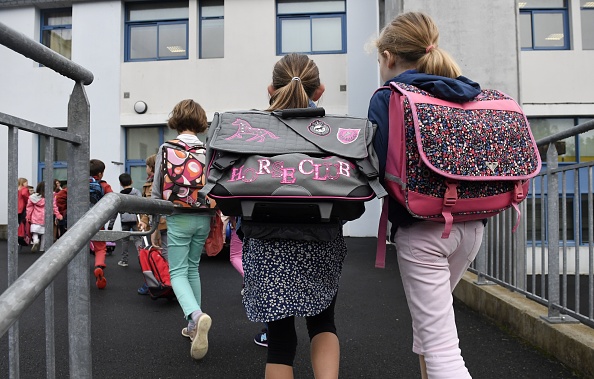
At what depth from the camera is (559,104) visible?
34.9 feet

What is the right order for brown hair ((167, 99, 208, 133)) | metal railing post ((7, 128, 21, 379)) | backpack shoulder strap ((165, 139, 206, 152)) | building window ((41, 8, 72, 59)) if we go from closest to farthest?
metal railing post ((7, 128, 21, 379)) → backpack shoulder strap ((165, 139, 206, 152)) → brown hair ((167, 99, 208, 133)) → building window ((41, 8, 72, 59))

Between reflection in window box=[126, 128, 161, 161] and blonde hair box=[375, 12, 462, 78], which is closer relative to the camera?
blonde hair box=[375, 12, 462, 78]

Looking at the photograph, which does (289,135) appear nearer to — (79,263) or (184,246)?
(79,263)

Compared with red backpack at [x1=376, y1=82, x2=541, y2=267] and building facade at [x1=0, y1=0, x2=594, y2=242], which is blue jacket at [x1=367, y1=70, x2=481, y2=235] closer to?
red backpack at [x1=376, y1=82, x2=541, y2=267]

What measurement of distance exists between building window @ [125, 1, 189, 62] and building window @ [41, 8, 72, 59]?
177 cm

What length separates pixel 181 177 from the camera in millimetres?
3264

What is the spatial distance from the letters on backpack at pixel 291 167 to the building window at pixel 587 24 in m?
11.5

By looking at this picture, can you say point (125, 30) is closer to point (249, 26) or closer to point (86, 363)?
point (249, 26)

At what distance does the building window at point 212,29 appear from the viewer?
43.3 feet

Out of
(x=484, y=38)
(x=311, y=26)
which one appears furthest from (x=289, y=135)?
(x=311, y=26)

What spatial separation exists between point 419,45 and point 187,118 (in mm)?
2094

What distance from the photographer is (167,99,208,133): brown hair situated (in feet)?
11.7

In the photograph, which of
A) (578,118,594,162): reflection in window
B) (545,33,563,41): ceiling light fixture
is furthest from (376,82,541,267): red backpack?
(545,33,563,41): ceiling light fixture

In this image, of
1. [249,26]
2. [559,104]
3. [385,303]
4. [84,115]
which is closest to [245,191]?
[84,115]
